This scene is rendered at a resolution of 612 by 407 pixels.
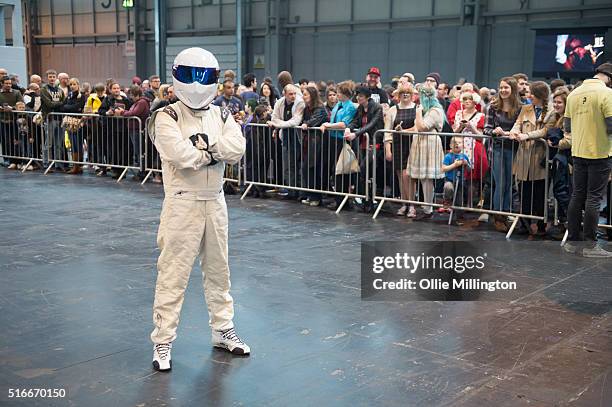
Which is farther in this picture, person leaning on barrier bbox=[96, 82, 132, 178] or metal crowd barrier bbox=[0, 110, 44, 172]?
metal crowd barrier bbox=[0, 110, 44, 172]

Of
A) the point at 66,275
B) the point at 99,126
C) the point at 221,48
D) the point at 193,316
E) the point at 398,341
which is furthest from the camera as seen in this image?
the point at 221,48

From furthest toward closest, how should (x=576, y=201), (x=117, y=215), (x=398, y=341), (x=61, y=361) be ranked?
(x=117, y=215) < (x=576, y=201) < (x=398, y=341) < (x=61, y=361)

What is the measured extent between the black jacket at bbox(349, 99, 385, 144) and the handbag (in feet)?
0.95

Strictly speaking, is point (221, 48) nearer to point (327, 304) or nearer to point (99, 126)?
point (99, 126)

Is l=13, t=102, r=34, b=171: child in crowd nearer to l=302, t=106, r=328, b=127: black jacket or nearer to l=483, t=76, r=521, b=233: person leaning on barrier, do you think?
l=302, t=106, r=328, b=127: black jacket

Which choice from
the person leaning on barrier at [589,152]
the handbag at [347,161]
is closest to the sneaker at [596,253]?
the person leaning on barrier at [589,152]

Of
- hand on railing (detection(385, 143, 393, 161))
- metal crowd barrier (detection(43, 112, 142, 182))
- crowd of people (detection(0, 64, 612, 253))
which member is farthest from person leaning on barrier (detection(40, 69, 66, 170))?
hand on railing (detection(385, 143, 393, 161))

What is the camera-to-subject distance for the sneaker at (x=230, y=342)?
16.1 ft

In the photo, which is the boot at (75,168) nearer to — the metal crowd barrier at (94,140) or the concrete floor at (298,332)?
the metal crowd barrier at (94,140)

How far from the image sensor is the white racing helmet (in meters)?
4.60

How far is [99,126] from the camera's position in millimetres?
14219

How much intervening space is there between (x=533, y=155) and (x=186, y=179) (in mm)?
5576

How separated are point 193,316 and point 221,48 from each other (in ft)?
79.4

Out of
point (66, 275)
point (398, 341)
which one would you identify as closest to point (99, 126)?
point (66, 275)
